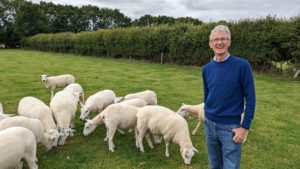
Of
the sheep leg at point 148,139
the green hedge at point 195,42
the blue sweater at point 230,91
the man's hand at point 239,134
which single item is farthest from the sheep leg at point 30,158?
the green hedge at point 195,42

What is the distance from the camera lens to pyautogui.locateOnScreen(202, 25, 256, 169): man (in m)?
4.40

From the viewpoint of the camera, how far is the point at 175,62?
30000mm

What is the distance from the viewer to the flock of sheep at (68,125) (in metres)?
6.18

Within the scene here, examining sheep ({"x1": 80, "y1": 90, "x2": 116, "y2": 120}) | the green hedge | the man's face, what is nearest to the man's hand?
the man's face

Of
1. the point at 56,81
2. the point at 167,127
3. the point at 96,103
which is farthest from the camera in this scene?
the point at 56,81

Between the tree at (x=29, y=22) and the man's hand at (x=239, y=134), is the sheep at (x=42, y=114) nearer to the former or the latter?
the man's hand at (x=239, y=134)

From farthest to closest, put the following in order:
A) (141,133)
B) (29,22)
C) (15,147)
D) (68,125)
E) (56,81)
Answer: (29,22) < (56,81) < (68,125) < (141,133) < (15,147)

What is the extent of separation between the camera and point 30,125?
7445 mm

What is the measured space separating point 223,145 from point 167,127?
299 cm

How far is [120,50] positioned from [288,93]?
23.3m

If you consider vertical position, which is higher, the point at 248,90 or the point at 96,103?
the point at 248,90

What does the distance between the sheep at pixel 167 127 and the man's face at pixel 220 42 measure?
3.38 m

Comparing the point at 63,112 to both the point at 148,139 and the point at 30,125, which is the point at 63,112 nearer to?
the point at 30,125

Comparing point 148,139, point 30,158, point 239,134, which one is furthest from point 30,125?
point 239,134
